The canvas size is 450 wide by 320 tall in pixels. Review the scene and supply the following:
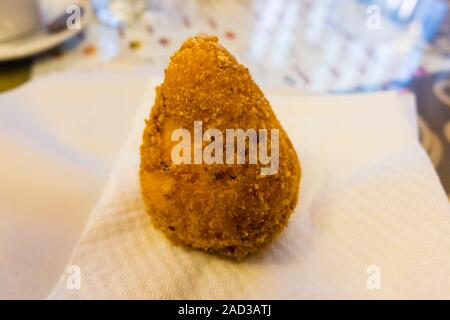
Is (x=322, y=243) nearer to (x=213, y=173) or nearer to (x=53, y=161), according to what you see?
(x=213, y=173)

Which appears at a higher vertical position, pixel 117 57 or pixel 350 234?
pixel 117 57

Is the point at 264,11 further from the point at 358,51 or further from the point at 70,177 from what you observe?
the point at 70,177

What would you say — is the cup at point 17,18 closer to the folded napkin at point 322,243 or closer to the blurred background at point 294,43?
the blurred background at point 294,43

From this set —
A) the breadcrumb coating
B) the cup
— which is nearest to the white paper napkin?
the breadcrumb coating

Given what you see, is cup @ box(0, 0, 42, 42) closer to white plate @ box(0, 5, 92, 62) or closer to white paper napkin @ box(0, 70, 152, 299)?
white plate @ box(0, 5, 92, 62)

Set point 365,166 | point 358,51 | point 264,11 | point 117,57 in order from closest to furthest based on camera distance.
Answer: point 365,166 → point 117,57 → point 358,51 → point 264,11
